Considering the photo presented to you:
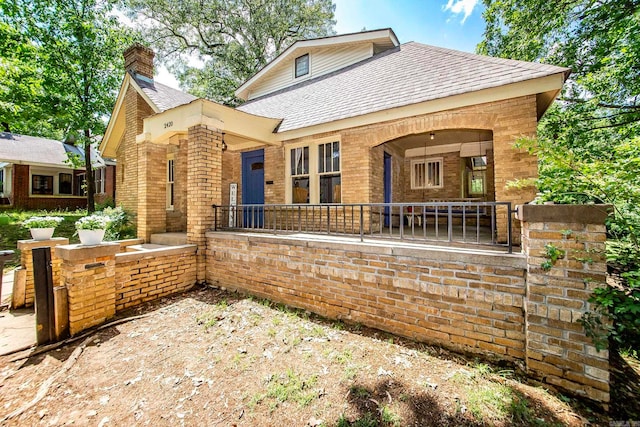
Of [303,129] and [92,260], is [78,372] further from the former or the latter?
[303,129]

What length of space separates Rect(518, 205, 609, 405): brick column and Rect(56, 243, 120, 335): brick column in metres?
6.18

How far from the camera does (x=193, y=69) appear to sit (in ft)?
68.4

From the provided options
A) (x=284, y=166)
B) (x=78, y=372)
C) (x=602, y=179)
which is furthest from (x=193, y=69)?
(x=602, y=179)

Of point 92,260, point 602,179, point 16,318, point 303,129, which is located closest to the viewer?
point 602,179

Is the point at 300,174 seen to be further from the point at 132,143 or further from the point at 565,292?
the point at 132,143

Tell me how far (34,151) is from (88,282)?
79.0ft

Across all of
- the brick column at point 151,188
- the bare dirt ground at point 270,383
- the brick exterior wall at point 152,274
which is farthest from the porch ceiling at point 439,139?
the brick column at point 151,188

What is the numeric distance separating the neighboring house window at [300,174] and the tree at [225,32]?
1550 centimetres

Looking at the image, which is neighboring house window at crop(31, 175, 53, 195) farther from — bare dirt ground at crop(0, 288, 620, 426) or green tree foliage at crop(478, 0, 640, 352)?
green tree foliage at crop(478, 0, 640, 352)

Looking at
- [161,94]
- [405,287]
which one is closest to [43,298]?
[405,287]

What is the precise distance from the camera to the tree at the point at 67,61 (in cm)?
1170

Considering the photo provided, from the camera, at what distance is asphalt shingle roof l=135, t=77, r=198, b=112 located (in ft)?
28.4

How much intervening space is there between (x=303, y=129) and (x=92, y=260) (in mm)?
5237

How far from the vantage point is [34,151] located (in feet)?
63.4
